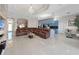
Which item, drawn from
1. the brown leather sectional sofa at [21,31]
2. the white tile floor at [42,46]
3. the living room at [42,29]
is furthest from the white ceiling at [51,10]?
the white tile floor at [42,46]

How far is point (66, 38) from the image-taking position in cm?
202

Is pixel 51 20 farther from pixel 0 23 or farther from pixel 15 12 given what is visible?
pixel 0 23

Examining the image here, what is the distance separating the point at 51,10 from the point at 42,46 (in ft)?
1.92

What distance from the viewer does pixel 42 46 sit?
1999 mm

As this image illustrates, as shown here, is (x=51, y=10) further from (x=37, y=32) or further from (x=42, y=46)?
(x=42, y=46)

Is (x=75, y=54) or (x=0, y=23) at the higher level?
(x=0, y=23)

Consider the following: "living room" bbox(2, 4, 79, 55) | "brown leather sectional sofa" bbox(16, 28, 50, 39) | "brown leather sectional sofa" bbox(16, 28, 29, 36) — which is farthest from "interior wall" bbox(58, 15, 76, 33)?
"brown leather sectional sofa" bbox(16, 28, 29, 36)

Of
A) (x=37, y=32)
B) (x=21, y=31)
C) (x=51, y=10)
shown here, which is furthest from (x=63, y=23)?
(x=21, y=31)

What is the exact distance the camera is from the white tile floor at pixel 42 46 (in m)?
1.98

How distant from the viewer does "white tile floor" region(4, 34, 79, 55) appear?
198 centimetres

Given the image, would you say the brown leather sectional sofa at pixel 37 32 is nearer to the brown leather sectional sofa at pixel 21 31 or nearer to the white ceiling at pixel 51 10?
the brown leather sectional sofa at pixel 21 31

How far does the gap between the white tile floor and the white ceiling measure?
35 centimetres
